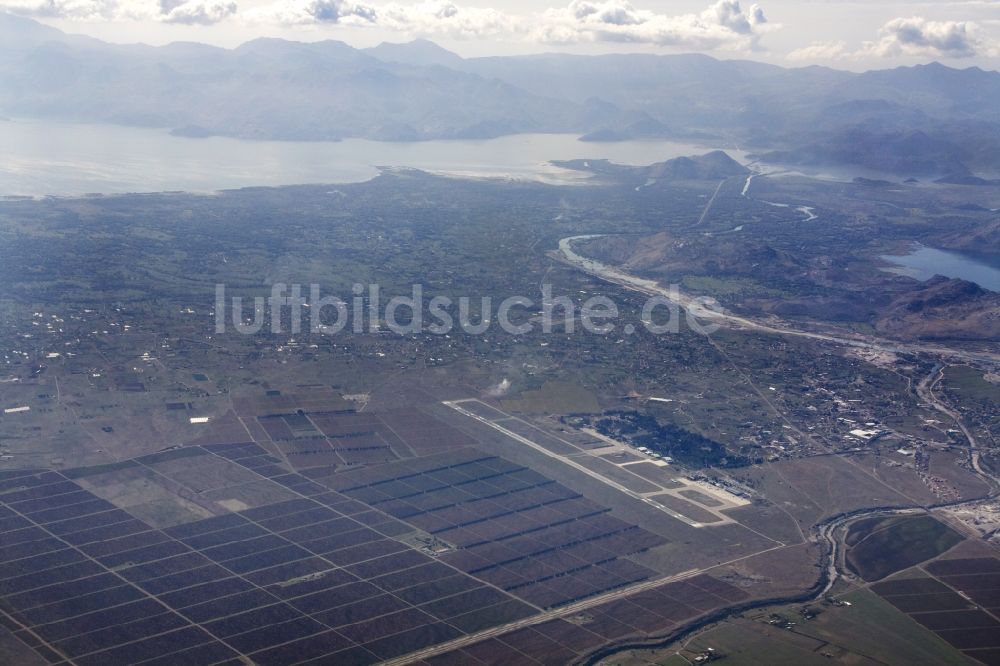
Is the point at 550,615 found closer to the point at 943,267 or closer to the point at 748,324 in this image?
the point at 748,324

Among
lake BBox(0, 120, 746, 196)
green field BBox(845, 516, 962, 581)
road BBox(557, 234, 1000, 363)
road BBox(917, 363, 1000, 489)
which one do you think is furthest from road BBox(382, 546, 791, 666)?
lake BBox(0, 120, 746, 196)

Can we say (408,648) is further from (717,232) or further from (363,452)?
(717,232)

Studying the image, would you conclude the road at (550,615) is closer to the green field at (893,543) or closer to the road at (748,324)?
the green field at (893,543)

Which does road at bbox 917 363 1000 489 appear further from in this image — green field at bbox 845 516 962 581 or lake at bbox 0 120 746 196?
lake at bbox 0 120 746 196

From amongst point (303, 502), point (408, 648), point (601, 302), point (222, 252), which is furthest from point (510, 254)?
point (408, 648)

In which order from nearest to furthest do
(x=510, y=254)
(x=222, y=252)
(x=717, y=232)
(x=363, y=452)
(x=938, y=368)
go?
(x=363, y=452) → (x=938, y=368) → (x=222, y=252) → (x=510, y=254) → (x=717, y=232)

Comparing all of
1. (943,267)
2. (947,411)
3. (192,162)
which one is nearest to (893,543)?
(947,411)
